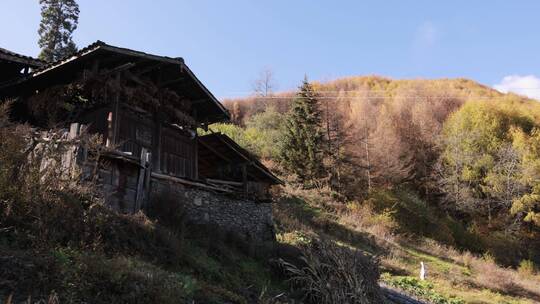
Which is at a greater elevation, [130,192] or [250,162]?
[250,162]

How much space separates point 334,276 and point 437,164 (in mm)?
27689

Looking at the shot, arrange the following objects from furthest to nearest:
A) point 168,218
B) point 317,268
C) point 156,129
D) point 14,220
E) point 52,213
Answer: point 156,129, point 168,218, point 317,268, point 52,213, point 14,220

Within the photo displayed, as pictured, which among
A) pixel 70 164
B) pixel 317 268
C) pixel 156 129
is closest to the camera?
pixel 70 164

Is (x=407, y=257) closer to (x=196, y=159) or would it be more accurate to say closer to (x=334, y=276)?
(x=196, y=159)

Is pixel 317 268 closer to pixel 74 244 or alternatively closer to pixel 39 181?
pixel 74 244

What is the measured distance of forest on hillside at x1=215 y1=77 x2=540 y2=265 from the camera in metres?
30.4

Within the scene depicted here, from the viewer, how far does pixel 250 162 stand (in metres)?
17.1

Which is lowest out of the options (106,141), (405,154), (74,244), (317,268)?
(317,268)

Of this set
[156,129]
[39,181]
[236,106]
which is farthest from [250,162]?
[236,106]

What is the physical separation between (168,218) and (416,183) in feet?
93.3

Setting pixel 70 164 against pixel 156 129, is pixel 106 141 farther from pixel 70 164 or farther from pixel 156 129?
pixel 70 164

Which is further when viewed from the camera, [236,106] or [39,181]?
[236,106]

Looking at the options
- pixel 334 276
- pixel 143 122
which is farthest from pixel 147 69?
pixel 334 276

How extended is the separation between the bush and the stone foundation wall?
3.43 meters
